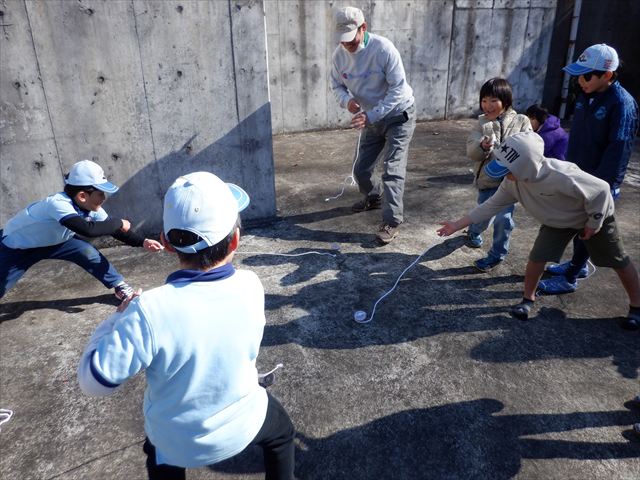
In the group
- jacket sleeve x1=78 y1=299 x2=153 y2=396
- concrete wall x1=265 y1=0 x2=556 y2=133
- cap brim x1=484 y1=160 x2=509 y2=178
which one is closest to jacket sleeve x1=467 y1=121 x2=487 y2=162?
cap brim x1=484 y1=160 x2=509 y2=178

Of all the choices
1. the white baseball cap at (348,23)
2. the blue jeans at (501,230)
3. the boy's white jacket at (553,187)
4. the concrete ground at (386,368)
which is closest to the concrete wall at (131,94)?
the white baseball cap at (348,23)

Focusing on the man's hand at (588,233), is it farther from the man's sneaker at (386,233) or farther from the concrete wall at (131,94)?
the concrete wall at (131,94)

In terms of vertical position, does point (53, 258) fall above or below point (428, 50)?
below

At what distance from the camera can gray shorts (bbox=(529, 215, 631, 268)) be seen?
355 cm

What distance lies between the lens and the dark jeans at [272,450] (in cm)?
190

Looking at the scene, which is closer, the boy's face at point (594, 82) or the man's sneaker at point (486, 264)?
the boy's face at point (594, 82)

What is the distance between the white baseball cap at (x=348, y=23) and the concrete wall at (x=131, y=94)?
29.9 inches

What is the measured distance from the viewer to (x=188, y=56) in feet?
15.5

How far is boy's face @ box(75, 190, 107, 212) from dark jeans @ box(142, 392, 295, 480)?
83.6 inches

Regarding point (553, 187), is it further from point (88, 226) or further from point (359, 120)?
point (88, 226)

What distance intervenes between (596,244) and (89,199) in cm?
367

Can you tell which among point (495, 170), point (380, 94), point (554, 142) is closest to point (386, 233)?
point (495, 170)

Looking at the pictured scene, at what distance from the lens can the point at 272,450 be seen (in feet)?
6.79

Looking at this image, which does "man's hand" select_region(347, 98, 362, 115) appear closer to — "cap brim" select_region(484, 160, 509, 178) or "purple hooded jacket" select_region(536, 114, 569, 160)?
"cap brim" select_region(484, 160, 509, 178)
